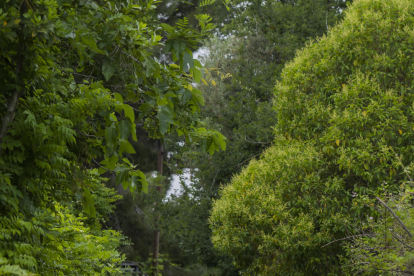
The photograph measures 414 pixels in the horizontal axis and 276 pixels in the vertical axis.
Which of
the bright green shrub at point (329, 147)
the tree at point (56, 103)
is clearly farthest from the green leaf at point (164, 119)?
the bright green shrub at point (329, 147)

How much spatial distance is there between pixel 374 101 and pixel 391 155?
3.45 feet

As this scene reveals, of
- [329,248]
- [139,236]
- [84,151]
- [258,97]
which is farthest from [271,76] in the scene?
[84,151]

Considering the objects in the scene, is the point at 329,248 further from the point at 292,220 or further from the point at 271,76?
the point at 271,76

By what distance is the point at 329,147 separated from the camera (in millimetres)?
8141

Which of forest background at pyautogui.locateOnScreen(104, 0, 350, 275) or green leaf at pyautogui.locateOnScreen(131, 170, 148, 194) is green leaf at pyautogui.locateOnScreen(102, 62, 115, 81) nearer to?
green leaf at pyautogui.locateOnScreen(131, 170, 148, 194)

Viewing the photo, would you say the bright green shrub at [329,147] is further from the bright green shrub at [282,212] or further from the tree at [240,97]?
the tree at [240,97]

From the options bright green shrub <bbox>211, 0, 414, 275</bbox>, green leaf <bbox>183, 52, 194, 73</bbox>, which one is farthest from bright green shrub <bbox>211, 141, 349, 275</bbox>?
green leaf <bbox>183, 52, 194, 73</bbox>

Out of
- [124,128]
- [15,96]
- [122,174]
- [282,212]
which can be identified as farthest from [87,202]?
[282,212]

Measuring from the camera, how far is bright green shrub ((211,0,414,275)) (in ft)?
25.3

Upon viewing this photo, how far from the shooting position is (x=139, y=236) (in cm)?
2028

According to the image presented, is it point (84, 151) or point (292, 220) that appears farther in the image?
point (292, 220)

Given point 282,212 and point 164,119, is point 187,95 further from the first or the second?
point 282,212

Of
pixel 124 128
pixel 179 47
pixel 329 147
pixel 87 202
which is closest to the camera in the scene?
pixel 124 128

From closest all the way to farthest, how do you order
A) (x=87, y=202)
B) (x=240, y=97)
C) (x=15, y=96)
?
(x=15, y=96), (x=87, y=202), (x=240, y=97)
